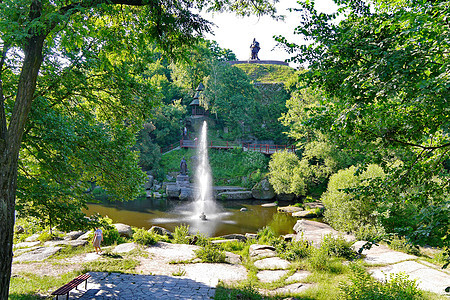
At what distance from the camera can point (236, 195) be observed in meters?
26.5

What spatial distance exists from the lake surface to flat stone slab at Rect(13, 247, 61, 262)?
5453 mm

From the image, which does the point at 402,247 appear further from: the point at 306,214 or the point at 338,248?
the point at 306,214

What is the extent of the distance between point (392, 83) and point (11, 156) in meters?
5.86

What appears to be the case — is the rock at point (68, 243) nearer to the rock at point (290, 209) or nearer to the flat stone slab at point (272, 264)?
the flat stone slab at point (272, 264)

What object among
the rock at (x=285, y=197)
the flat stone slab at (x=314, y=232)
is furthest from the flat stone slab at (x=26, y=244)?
the rock at (x=285, y=197)

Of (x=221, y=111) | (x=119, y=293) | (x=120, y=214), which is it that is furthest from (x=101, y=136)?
(x=221, y=111)

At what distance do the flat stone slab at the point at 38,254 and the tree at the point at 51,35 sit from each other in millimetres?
5484

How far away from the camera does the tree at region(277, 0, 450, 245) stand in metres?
3.54

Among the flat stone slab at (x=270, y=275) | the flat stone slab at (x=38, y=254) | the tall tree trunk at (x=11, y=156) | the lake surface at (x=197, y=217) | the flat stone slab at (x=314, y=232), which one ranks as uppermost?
the tall tree trunk at (x=11, y=156)

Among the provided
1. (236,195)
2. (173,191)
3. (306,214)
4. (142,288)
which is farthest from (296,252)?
(173,191)

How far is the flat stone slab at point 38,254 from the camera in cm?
929

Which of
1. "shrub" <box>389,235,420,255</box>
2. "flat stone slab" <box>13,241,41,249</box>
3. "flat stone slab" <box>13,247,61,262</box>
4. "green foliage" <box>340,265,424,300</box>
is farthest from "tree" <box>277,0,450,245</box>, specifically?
"flat stone slab" <box>13,241,41,249</box>

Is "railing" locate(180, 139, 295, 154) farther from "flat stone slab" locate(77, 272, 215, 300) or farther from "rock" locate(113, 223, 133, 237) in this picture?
"flat stone slab" locate(77, 272, 215, 300)

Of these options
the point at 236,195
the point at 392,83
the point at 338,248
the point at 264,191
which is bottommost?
the point at 236,195
